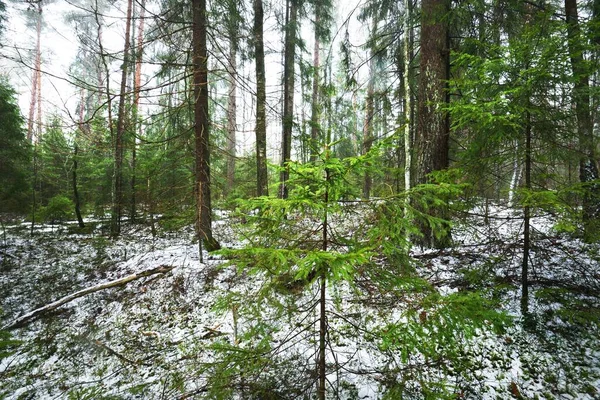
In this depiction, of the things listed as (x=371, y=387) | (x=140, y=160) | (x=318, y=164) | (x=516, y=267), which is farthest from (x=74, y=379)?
(x=140, y=160)

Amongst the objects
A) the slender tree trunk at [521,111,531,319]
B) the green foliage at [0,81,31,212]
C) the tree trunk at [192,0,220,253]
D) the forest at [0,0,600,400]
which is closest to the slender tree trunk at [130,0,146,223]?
the forest at [0,0,600,400]

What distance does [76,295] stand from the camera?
584 centimetres

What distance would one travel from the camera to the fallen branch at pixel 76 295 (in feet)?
17.6

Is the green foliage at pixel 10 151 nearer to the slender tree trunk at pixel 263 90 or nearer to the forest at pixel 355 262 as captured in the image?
the forest at pixel 355 262

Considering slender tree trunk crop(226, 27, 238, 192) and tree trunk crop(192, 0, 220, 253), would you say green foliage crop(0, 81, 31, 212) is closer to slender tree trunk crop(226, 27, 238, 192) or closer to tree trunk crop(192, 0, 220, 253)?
slender tree trunk crop(226, 27, 238, 192)

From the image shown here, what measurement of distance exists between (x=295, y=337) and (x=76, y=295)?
211 inches

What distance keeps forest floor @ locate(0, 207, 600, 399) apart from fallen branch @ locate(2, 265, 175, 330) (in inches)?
4.7

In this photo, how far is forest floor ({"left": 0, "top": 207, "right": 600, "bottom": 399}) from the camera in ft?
9.52

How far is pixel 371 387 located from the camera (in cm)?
333

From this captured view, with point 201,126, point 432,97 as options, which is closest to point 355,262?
point 201,126

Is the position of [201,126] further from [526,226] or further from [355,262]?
[526,226]

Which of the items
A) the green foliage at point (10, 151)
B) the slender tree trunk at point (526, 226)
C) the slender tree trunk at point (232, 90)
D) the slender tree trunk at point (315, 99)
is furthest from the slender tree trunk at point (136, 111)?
the slender tree trunk at point (526, 226)

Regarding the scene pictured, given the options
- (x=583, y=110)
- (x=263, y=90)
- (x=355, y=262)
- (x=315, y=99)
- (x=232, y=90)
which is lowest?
(x=355, y=262)

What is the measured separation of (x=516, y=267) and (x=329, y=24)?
34.9ft
